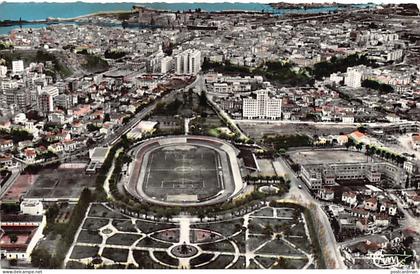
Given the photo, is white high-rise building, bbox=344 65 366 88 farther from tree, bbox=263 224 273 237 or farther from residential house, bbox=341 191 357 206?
tree, bbox=263 224 273 237

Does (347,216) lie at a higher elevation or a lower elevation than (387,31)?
lower

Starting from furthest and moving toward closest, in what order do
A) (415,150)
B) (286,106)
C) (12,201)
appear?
(286,106) < (415,150) < (12,201)

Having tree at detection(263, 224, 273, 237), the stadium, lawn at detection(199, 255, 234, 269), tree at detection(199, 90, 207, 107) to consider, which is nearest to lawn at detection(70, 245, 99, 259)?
lawn at detection(199, 255, 234, 269)

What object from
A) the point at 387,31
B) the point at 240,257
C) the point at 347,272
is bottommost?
the point at 240,257

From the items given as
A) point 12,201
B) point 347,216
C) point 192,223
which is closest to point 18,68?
point 12,201

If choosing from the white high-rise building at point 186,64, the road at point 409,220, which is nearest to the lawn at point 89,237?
the road at point 409,220

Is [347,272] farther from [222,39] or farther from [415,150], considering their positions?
[222,39]

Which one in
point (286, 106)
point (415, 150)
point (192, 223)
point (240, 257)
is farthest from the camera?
point (286, 106)

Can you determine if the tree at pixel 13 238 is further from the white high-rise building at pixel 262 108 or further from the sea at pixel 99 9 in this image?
the sea at pixel 99 9
